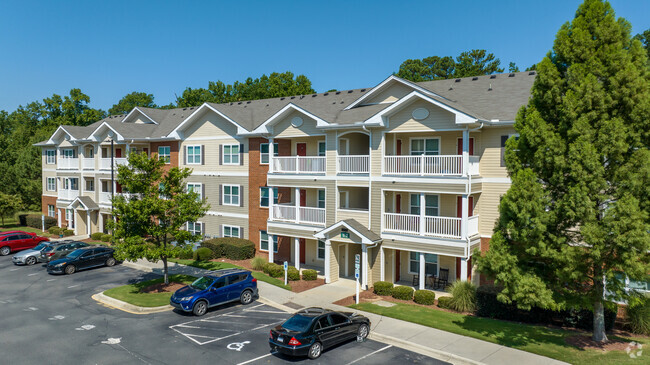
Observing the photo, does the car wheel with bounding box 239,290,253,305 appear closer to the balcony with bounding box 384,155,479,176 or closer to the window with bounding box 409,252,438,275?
the balcony with bounding box 384,155,479,176

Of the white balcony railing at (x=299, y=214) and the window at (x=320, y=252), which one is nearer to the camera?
the white balcony railing at (x=299, y=214)

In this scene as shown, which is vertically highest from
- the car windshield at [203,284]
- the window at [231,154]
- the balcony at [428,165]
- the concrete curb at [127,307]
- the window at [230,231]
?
the window at [231,154]

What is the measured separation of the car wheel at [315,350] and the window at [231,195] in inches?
767

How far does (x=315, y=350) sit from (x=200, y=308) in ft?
23.8

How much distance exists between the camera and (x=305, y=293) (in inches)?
940

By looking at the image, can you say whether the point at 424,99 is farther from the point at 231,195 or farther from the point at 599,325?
the point at 231,195

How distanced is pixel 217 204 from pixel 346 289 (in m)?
14.3

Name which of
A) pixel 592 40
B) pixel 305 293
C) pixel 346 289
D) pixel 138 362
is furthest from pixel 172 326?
pixel 592 40

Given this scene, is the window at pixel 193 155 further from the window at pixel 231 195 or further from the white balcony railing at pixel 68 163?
the white balcony railing at pixel 68 163

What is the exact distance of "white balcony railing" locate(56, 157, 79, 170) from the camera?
151ft

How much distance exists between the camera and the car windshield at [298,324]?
50.2 feet

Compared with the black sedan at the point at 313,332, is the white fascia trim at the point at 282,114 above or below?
above

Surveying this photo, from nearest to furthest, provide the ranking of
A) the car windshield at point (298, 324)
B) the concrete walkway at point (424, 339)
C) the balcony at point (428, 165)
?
the concrete walkway at point (424, 339) < the car windshield at point (298, 324) < the balcony at point (428, 165)

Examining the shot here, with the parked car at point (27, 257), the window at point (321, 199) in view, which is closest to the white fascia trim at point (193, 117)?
the window at point (321, 199)
